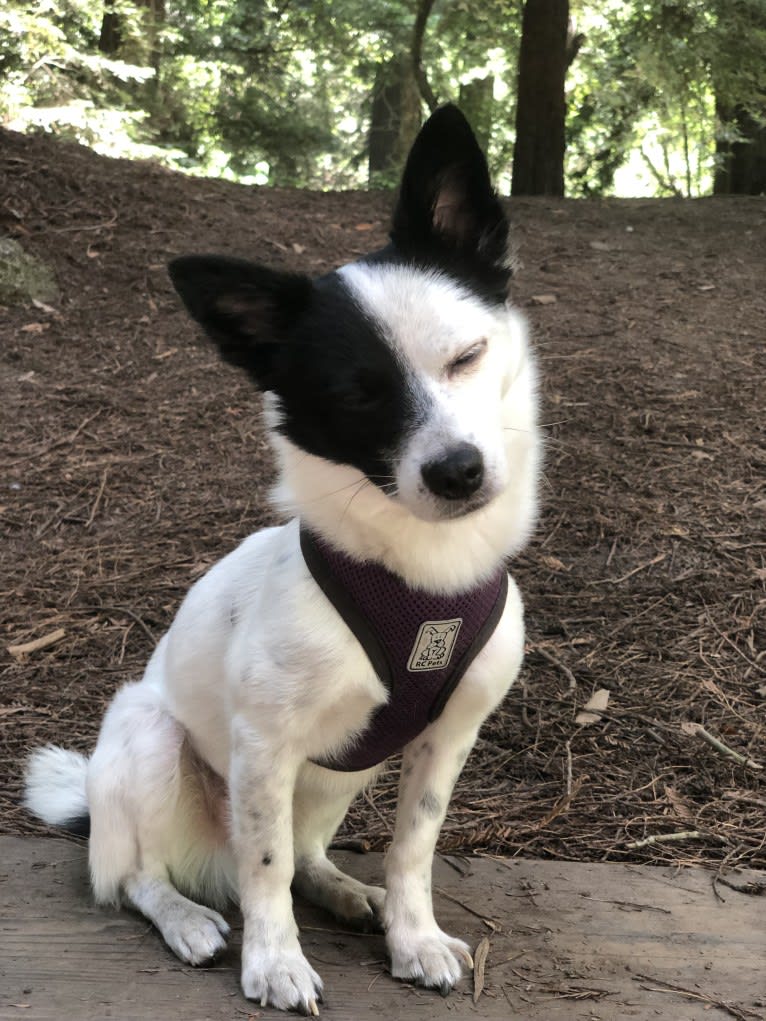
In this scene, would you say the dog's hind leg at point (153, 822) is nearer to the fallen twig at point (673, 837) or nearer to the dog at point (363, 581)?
the dog at point (363, 581)

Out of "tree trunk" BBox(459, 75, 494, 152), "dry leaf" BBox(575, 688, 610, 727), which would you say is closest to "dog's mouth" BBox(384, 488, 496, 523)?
"dry leaf" BBox(575, 688, 610, 727)

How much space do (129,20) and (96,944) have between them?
1033 centimetres

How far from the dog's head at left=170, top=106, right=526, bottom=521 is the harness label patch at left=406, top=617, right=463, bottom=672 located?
10.5 inches

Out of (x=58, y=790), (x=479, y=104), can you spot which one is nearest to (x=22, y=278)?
(x=58, y=790)

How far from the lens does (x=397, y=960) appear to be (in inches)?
87.5

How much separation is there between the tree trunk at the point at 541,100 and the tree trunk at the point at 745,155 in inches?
70.6

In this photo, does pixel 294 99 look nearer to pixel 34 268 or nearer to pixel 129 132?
pixel 129 132

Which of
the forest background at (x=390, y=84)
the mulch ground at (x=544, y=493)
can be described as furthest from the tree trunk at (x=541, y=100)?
the mulch ground at (x=544, y=493)

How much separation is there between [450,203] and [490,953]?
1773mm

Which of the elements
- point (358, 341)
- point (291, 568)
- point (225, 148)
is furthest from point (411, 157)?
point (225, 148)

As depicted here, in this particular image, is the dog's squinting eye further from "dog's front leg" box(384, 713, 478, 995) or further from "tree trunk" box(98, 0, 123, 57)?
"tree trunk" box(98, 0, 123, 57)

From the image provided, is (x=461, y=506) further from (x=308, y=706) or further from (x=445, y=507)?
(x=308, y=706)

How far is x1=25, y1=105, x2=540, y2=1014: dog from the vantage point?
2.08 meters

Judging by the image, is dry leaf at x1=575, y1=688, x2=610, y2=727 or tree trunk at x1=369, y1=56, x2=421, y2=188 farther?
tree trunk at x1=369, y1=56, x2=421, y2=188
